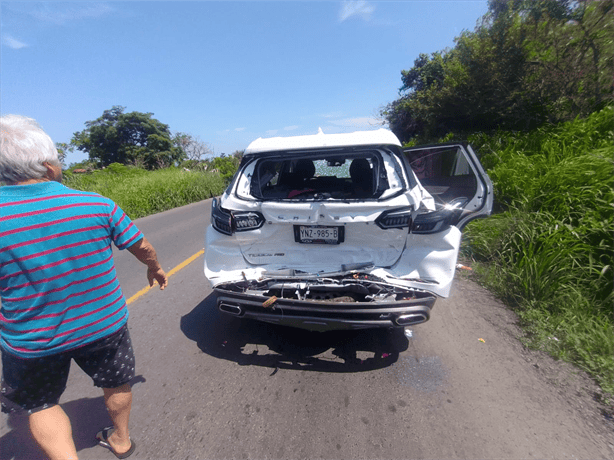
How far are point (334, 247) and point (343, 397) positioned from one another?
111 centimetres

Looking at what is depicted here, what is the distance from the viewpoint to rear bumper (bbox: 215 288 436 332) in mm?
2340

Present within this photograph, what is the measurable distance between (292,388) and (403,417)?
2.66 feet

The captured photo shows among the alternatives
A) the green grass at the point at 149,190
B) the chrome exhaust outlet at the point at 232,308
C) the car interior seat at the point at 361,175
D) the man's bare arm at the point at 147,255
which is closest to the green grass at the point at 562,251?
the car interior seat at the point at 361,175

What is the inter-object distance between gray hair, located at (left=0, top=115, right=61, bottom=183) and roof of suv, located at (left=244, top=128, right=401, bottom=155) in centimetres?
161

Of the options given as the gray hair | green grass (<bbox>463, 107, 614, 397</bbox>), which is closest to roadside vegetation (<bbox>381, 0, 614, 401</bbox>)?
green grass (<bbox>463, 107, 614, 397</bbox>)

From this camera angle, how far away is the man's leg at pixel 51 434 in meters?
1.63

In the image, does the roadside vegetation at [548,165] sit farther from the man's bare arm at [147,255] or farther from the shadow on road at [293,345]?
the man's bare arm at [147,255]

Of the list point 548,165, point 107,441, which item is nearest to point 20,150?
point 107,441

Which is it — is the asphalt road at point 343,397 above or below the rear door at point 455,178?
below

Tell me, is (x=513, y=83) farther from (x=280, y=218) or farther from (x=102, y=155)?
(x=102, y=155)

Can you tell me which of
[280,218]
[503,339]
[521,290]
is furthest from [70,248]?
[521,290]

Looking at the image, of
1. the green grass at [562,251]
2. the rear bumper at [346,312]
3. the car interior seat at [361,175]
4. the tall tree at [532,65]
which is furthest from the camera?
the tall tree at [532,65]

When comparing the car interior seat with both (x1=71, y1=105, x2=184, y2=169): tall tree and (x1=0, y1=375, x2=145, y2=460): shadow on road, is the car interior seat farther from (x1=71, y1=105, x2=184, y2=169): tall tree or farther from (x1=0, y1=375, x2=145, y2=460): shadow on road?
(x1=71, y1=105, x2=184, y2=169): tall tree

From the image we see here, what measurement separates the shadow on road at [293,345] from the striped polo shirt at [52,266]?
147 centimetres
